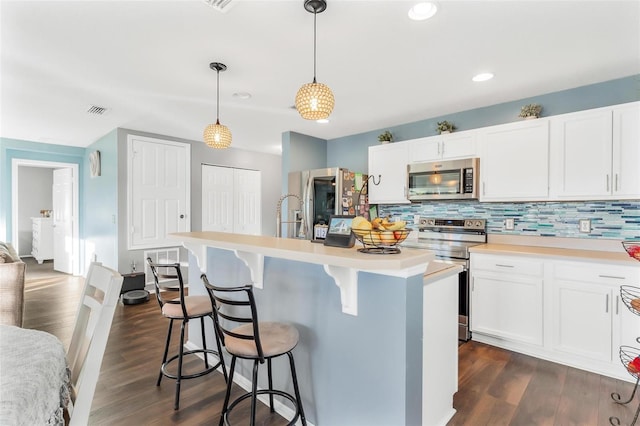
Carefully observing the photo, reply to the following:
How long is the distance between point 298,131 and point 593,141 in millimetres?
3358

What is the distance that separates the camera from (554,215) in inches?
120

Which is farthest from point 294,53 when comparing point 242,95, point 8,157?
point 8,157

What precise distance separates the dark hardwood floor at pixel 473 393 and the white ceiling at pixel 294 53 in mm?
2426

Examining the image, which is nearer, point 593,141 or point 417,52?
point 417,52

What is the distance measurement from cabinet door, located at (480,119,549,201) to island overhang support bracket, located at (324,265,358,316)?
2.37 metres

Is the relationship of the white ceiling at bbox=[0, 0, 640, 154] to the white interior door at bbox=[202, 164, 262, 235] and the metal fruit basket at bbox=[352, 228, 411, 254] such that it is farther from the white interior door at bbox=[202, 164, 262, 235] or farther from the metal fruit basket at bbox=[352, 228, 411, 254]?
the white interior door at bbox=[202, 164, 262, 235]

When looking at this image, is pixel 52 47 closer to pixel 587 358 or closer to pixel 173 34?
pixel 173 34

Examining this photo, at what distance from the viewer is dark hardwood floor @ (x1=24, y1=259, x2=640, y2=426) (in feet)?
6.15

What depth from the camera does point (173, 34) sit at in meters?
2.05

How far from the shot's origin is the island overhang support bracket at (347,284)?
4.90 feet

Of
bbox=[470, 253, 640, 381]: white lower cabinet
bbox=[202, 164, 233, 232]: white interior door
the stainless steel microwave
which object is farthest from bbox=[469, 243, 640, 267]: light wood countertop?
bbox=[202, 164, 233, 232]: white interior door

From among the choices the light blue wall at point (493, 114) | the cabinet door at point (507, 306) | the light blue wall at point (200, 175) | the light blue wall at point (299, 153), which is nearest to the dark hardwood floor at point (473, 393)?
the cabinet door at point (507, 306)

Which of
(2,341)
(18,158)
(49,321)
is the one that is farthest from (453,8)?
(18,158)

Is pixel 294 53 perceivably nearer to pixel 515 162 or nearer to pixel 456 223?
pixel 515 162
